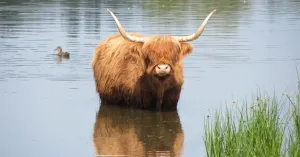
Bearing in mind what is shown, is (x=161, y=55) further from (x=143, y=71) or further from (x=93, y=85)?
(x=93, y=85)

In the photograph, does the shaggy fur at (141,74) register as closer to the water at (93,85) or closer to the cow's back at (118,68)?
the cow's back at (118,68)

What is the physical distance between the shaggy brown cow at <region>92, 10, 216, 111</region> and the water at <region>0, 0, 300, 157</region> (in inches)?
8.1

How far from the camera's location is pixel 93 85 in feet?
45.8

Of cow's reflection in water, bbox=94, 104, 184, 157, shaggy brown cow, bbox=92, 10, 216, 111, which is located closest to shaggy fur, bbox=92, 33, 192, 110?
shaggy brown cow, bbox=92, 10, 216, 111

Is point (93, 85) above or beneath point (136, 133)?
beneath

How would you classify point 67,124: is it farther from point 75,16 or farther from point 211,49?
point 75,16

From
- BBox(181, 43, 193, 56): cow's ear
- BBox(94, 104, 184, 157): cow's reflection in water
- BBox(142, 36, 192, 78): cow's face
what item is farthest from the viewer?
BBox(181, 43, 193, 56): cow's ear

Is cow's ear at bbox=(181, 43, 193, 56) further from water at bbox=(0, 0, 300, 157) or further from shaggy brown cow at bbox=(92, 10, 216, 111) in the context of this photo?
water at bbox=(0, 0, 300, 157)

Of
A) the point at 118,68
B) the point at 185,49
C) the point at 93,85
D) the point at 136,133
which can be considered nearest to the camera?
the point at 136,133

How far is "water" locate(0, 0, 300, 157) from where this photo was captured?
389 inches

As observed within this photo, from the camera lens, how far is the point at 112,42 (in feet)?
41.2

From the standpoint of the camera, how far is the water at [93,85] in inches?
389

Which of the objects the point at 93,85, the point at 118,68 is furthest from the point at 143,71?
the point at 93,85

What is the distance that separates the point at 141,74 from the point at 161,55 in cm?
63
